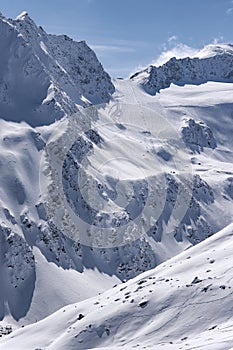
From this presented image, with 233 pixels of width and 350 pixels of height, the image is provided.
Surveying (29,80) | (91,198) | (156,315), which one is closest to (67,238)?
(91,198)

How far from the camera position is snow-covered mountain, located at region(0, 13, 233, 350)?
143 ft

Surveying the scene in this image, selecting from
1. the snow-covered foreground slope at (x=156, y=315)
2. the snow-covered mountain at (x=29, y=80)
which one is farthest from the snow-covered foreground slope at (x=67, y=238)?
the snow-covered foreground slope at (x=156, y=315)

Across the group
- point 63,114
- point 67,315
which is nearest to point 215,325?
point 67,315

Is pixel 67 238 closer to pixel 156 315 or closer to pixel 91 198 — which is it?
pixel 91 198

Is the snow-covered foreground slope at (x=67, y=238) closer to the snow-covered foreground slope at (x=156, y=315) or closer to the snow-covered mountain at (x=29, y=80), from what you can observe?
the snow-covered mountain at (x=29, y=80)

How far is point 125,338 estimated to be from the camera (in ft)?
124

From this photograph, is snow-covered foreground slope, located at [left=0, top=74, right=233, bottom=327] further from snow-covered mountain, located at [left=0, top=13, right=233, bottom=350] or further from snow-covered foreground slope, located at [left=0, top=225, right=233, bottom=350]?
snow-covered foreground slope, located at [left=0, top=225, right=233, bottom=350]

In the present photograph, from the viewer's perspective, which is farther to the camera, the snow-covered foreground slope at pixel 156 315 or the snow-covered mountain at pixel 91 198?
the snow-covered mountain at pixel 91 198

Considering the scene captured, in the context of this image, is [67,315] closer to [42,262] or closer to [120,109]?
[42,262]

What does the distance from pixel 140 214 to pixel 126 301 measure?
216 feet

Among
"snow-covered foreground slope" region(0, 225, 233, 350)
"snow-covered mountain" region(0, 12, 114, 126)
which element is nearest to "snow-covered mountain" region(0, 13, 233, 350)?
"snow-covered foreground slope" region(0, 225, 233, 350)

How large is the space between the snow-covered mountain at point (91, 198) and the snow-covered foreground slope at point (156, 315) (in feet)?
0.56

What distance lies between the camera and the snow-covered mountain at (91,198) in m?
43.5

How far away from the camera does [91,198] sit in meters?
102
